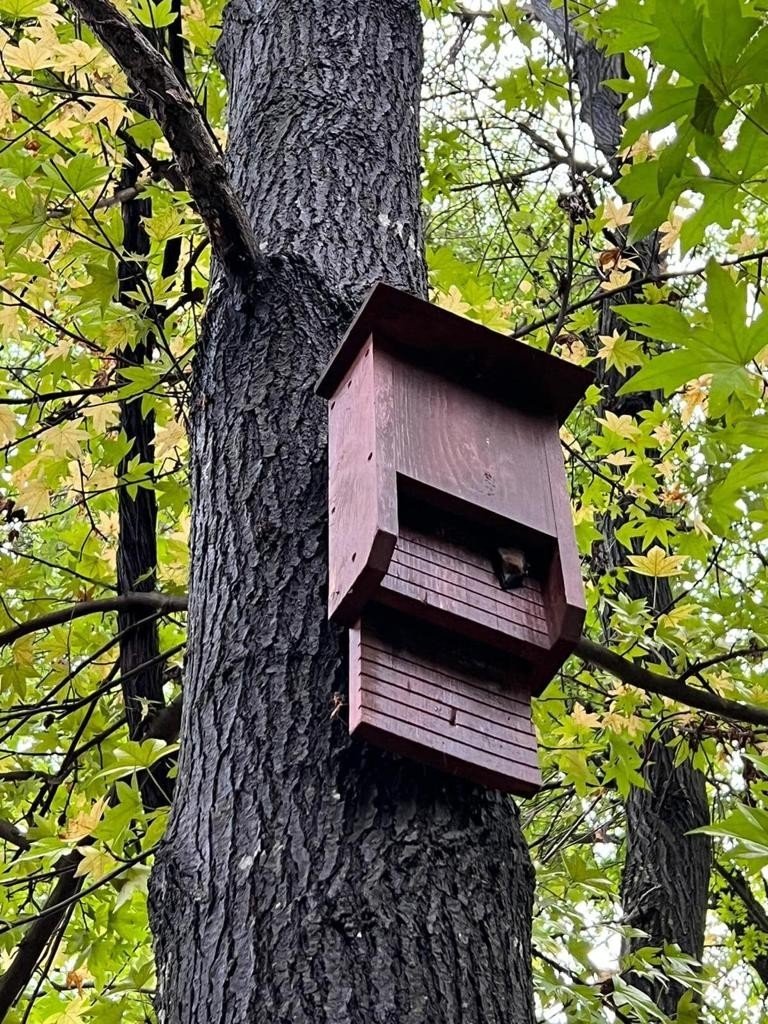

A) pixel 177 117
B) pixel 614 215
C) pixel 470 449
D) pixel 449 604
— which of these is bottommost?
pixel 449 604

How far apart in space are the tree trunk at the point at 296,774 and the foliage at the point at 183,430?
0.27 metres

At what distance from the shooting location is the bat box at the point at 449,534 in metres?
1.21

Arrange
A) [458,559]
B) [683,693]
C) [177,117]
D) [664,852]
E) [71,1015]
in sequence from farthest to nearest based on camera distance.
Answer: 1. [664,852]
2. [71,1015]
3. [683,693]
4. [177,117]
5. [458,559]

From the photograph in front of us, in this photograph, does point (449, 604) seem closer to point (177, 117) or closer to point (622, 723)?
point (177, 117)

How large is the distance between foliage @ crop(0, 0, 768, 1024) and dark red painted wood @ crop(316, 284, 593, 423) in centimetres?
22

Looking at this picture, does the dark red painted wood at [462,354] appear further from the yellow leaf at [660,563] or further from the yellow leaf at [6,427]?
the yellow leaf at [6,427]

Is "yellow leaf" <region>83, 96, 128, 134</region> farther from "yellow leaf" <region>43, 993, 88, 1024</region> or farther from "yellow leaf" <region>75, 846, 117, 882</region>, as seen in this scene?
"yellow leaf" <region>43, 993, 88, 1024</region>

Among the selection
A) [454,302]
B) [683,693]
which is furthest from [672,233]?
[683,693]

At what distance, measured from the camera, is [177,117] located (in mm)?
1498

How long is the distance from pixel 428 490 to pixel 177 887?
54 cm

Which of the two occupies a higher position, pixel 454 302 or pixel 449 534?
pixel 454 302

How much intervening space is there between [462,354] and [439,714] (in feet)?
1.57

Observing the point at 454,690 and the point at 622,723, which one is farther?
the point at 622,723

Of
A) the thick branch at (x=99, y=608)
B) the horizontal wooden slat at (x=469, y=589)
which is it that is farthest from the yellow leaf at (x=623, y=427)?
the horizontal wooden slat at (x=469, y=589)
